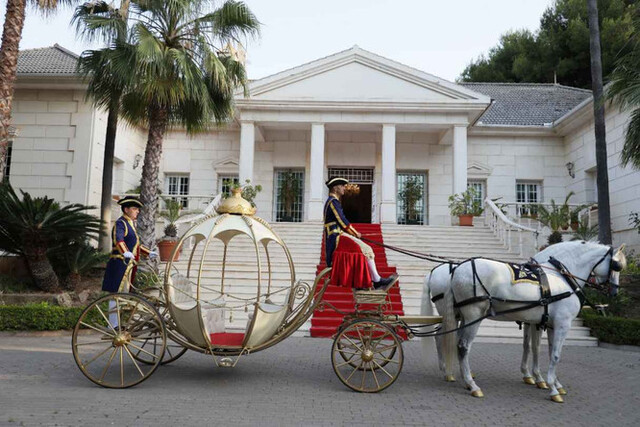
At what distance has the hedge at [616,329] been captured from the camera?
9.59 m

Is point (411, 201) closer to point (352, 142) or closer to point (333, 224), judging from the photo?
point (352, 142)

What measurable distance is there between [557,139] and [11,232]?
2040cm

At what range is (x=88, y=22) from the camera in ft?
38.3

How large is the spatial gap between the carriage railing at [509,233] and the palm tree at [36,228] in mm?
11570

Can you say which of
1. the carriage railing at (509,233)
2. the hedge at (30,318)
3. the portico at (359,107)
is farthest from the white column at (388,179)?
the hedge at (30,318)

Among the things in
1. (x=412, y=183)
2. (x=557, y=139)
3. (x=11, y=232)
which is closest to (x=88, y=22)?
(x=11, y=232)

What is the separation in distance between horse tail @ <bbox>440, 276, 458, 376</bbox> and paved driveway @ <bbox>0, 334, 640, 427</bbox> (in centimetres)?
24

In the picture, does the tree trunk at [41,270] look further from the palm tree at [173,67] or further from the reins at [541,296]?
the reins at [541,296]

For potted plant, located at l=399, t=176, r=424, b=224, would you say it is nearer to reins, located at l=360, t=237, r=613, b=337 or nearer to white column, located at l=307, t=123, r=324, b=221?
white column, located at l=307, t=123, r=324, b=221

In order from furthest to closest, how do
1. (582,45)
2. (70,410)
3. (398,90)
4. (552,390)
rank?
(582,45), (398,90), (552,390), (70,410)

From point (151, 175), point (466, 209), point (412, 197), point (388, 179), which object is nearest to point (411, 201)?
point (412, 197)

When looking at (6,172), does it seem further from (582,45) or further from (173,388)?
(582,45)

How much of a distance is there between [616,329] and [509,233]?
523 cm

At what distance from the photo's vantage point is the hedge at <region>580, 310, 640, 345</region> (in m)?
9.59
